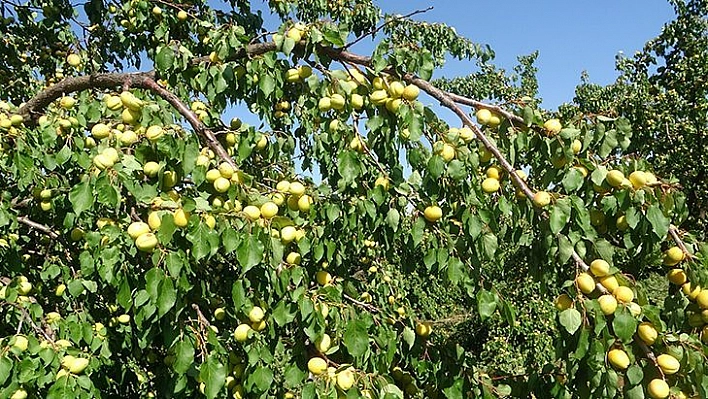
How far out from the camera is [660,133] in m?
6.60

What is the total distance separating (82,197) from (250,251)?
44 cm

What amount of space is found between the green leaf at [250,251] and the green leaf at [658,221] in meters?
0.91

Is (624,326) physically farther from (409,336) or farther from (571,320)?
(409,336)

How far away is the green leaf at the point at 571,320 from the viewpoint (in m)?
1.33

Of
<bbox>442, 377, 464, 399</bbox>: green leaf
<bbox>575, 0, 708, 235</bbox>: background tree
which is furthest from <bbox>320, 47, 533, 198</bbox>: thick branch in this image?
<bbox>575, 0, 708, 235</bbox>: background tree

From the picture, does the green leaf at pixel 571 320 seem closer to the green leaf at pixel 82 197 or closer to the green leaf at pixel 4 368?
the green leaf at pixel 82 197

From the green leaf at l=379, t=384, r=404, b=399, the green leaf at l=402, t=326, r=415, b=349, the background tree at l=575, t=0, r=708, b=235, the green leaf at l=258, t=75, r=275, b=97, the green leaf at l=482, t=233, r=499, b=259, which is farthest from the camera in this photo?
the background tree at l=575, t=0, r=708, b=235

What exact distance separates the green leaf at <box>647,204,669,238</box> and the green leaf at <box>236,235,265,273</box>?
35.9 inches

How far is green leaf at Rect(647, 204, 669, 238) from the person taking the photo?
Answer: 1.40 m

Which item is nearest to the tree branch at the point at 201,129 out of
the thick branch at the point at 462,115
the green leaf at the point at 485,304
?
the thick branch at the point at 462,115

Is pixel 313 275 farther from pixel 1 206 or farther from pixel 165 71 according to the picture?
pixel 1 206

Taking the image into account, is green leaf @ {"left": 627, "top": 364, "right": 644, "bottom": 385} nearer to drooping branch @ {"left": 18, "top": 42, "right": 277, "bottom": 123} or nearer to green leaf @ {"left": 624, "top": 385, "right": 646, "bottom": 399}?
green leaf @ {"left": 624, "top": 385, "right": 646, "bottom": 399}

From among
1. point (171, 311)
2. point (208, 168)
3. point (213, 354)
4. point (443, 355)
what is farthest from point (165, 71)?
point (443, 355)

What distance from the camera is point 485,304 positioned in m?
1.53
